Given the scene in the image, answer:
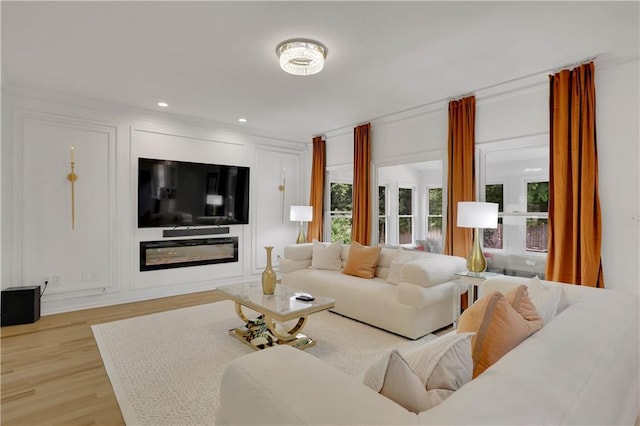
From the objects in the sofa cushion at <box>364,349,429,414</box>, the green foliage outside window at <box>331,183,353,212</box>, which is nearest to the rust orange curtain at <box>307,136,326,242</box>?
the green foliage outside window at <box>331,183,353,212</box>

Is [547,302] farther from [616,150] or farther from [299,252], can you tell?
[299,252]

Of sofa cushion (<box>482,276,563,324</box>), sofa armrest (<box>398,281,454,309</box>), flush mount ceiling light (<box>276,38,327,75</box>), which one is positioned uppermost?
flush mount ceiling light (<box>276,38,327,75</box>)

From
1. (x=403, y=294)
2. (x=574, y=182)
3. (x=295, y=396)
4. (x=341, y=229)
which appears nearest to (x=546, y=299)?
(x=295, y=396)

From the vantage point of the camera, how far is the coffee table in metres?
2.77

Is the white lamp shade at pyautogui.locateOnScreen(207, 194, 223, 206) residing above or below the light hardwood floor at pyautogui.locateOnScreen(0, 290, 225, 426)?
above

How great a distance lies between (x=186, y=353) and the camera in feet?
9.61

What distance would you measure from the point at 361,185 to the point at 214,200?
7.78ft

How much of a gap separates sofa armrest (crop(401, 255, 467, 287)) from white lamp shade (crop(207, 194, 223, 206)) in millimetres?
3259

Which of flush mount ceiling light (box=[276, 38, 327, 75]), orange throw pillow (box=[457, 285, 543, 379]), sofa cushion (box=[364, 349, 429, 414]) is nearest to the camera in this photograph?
sofa cushion (box=[364, 349, 429, 414])

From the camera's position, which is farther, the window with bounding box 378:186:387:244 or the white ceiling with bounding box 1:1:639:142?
the window with bounding box 378:186:387:244

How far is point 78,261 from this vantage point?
4.24m

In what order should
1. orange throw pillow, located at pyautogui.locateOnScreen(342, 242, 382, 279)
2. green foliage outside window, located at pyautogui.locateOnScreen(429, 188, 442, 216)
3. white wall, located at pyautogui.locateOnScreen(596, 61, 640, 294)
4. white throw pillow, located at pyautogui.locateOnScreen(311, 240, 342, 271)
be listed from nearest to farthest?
white wall, located at pyautogui.locateOnScreen(596, 61, 640, 294) → orange throw pillow, located at pyautogui.locateOnScreen(342, 242, 382, 279) → green foliage outside window, located at pyautogui.locateOnScreen(429, 188, 442, 216) → white throw pillow, located at pyautogui.locateOnScreen(311, 240, 342, 271)

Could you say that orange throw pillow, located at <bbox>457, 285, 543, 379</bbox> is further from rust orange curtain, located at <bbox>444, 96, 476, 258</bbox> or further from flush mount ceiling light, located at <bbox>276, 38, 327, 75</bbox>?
rust orange curtain, located at <bbox>444, 96, 476, 258</bbox>

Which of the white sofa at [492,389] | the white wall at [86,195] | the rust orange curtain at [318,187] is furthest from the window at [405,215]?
the white sofa at [492,389]
